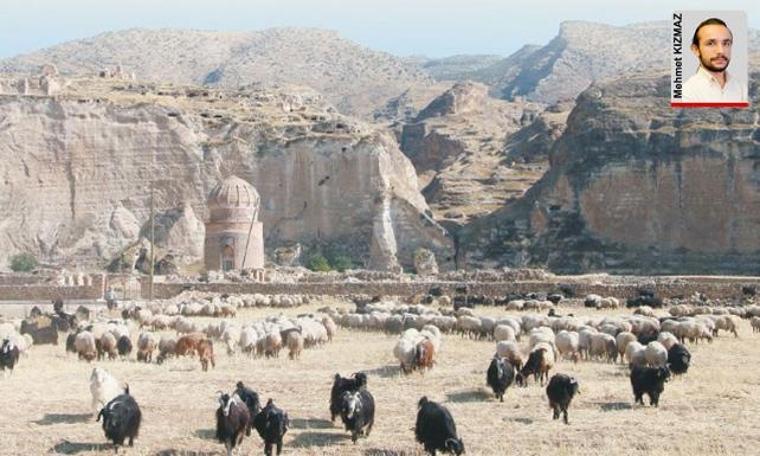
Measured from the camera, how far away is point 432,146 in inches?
5098

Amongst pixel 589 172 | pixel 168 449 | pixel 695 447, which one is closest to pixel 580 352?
pixel 695 447

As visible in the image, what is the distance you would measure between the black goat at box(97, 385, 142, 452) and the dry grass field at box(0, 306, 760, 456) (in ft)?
0.78

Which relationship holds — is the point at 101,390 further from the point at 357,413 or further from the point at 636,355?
the point at 636,355

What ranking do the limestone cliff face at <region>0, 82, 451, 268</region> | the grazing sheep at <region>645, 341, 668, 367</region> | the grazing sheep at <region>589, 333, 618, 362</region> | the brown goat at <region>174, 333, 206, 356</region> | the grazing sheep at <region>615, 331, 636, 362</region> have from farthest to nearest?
the limestone cliff face at <region>0, 82, 451, 268</region> → the brown goat at <region>174, 333, 206, 356</region> → the grazing sheep at <region>589, 333, 618, 362</region> → the grazing sheep at <region>615, 331, 636, 362</region> → the grazing sheep at <region>645, 341, 668, 367</region>

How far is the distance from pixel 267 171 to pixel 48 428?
70.7 m

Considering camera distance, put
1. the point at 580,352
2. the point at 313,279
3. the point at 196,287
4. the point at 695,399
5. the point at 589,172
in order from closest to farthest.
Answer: the point at 695,399
the point at 580,352
the point at 196,287
the point at 313,279
the point at 589,172

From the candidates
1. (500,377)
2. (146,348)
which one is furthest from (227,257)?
(500,377)

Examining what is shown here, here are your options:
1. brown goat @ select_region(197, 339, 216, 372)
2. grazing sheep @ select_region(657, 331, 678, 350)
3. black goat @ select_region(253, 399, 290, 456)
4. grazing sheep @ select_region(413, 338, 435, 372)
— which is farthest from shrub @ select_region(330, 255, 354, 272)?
black goat @ select_region(253, 399, 290, 456)

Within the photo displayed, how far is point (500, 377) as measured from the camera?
819 inches

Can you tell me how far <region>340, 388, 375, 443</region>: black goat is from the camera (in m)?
17.3

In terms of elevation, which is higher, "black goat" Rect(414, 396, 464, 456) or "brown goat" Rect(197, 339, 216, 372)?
"black goat" Rect(414, 396, 464, 456)

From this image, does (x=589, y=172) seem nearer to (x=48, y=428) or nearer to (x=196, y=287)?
(x=196, y=287)

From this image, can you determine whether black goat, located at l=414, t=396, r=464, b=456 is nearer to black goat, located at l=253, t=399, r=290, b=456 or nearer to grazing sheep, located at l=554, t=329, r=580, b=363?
black goat, located at l=253, t=399, r=290, b=456

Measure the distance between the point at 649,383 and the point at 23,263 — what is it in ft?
223
